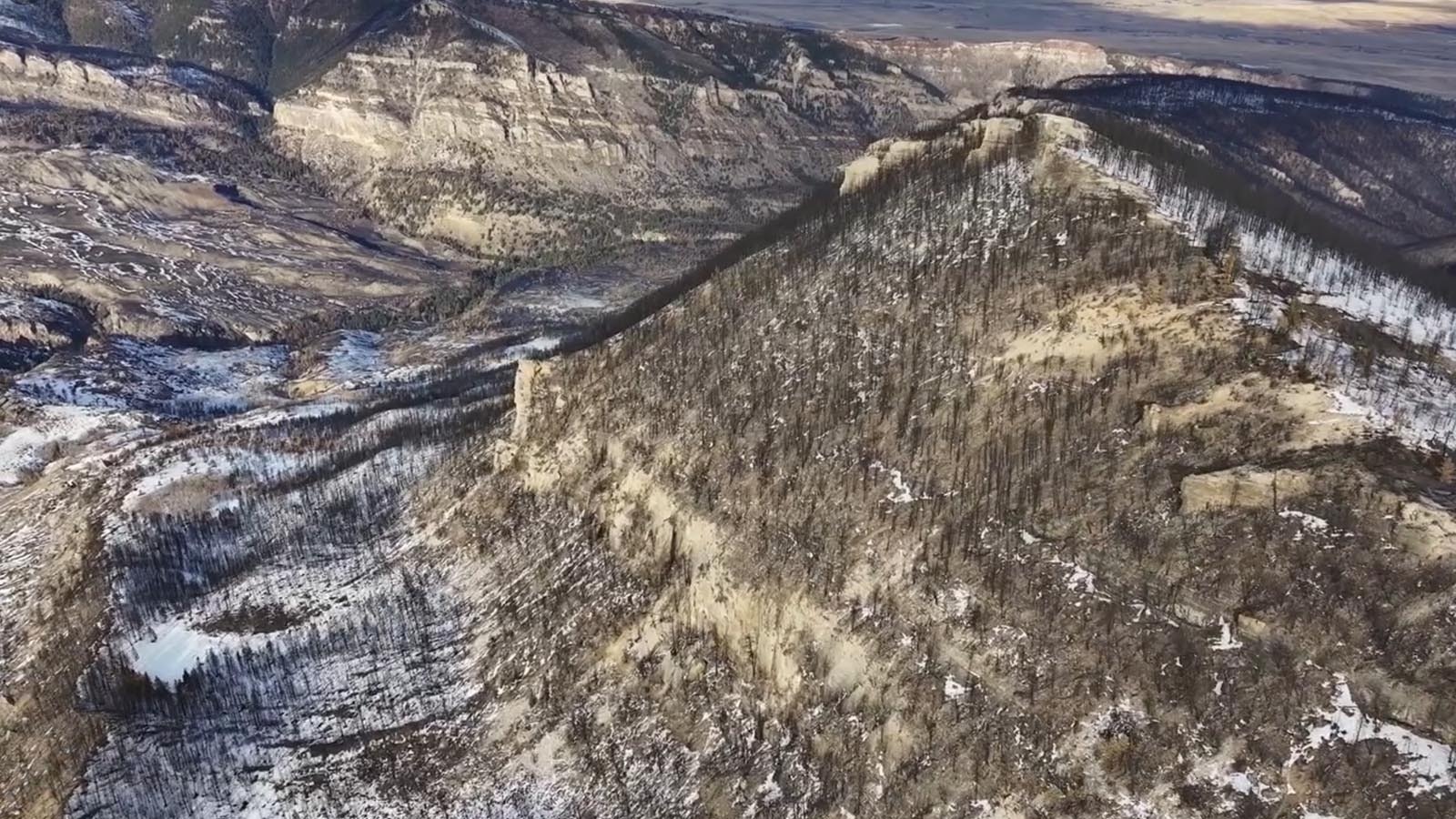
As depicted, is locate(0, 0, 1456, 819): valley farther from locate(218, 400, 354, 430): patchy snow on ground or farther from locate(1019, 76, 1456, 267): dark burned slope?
locate(1019, 76, 1456, 267): dark burned slope

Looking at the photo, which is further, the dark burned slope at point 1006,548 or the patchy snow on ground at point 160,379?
the patchy snow on ground at point 160,379

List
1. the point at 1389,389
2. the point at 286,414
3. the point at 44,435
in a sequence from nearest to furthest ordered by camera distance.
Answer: the point at 1389,389 < the point at 44,435 < the point at 286,414

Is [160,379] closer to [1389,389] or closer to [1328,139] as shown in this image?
[1389,389]

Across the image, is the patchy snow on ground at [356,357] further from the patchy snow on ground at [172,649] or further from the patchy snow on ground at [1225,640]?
the patchy snow on ground at [1225,640]

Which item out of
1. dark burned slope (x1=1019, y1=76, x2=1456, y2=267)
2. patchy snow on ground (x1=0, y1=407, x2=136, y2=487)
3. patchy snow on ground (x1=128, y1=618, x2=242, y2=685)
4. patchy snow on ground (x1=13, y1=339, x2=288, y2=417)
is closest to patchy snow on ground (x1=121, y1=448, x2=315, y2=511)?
patchy snow on ground (x1=0, y1=407, x2=136, y2=487)

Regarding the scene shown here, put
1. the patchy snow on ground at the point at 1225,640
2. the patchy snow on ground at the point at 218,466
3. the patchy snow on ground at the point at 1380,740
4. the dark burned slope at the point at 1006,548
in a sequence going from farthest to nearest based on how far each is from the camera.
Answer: the patchy snow on ground at the point at 218,466 → the patchy snow on ground at the point at 1225,640 → the dark burned slope at the point at 1006,548 → the patchy snow on ground at the point at 1380,740

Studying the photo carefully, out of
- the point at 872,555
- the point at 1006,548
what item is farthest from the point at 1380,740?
the point at 872,555

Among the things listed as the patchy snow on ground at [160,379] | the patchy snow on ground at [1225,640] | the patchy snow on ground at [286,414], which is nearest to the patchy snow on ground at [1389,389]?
the patchy snow on ground at [1225,640]
